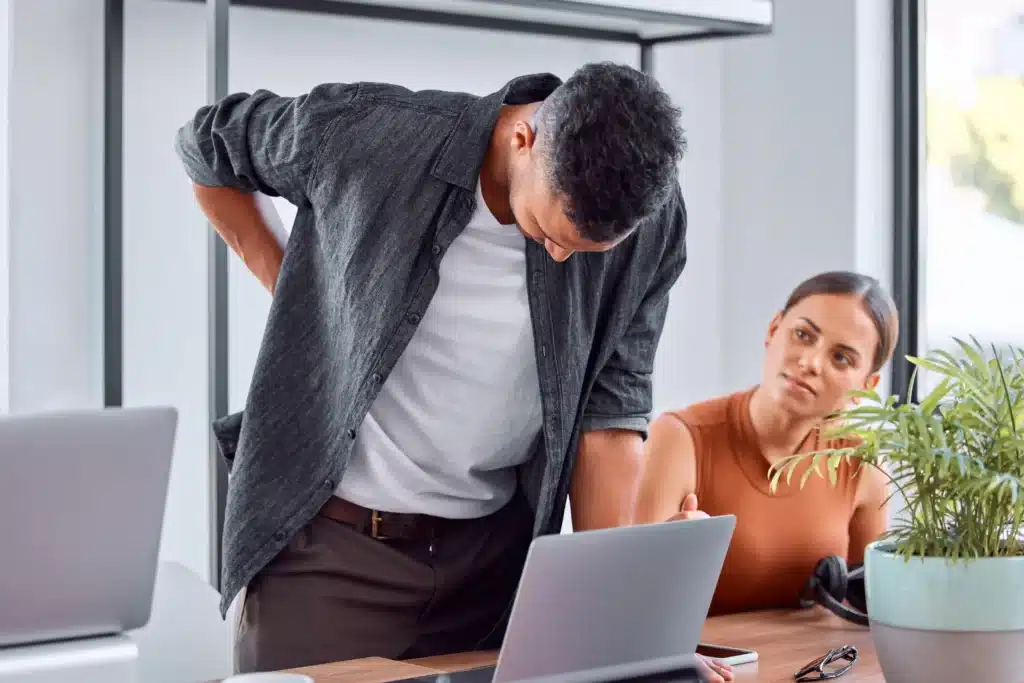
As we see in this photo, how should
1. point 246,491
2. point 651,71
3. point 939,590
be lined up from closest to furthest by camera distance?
point 939,590
point 246,491
point 651,71

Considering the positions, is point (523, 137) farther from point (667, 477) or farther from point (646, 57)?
point (646, 57)

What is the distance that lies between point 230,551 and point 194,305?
1.16 meters

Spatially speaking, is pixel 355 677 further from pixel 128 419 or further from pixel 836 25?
pixel 836 25

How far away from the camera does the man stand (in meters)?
1.69

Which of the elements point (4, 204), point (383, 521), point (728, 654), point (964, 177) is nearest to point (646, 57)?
point (964, 177)

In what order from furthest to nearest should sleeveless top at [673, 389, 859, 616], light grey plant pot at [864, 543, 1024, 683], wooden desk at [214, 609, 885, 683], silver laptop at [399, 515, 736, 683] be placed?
sleeveless top at [673, 389, 859, 616]
wooden desk at [214, 609, 885, 683]
light grey plant pot at [864, 543, 1024, 683]
silver laptop at [399, 515, 736, 683]

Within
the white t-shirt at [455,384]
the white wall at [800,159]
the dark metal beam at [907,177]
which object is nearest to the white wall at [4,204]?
the white t-shirt at [455,384]

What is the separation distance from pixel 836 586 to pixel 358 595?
79 cm

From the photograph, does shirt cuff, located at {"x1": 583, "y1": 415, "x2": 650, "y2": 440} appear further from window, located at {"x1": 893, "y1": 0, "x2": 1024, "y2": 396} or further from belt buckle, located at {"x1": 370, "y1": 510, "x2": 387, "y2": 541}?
window, located at {"x1": 893, "y1": 0, "x2": 1024, "y2": 396}

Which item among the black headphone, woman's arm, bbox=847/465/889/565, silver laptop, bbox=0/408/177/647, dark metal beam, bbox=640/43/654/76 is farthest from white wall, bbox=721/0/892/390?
silver laptop, bbox=0/408/177/647

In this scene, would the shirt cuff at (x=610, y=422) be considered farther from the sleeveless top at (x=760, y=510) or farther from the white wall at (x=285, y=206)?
the white wall at (x=285, y=206)

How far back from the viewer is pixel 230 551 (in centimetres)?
176

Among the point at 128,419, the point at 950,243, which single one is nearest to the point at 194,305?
the point at 128,419

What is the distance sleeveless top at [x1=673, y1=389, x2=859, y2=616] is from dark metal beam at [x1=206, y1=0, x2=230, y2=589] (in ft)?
2.72
